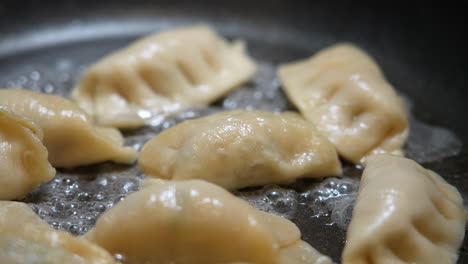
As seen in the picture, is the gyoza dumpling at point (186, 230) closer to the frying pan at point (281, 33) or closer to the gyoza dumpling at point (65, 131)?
the gyoza dumpling at point (65, 131)

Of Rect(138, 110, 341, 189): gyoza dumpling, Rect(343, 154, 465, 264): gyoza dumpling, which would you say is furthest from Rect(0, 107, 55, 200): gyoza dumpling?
Rect(343, 154, 465, 264): gyoza dumpling

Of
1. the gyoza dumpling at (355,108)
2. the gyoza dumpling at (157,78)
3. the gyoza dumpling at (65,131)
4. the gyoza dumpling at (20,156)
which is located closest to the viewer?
the gyoza dumpling at (20,156)

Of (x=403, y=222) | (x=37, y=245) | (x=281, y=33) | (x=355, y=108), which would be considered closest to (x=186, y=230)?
(x=37, y=245)

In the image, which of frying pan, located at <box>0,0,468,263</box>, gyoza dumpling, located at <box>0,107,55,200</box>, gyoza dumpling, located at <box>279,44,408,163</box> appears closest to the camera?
gyoza dumpling, located at <box>0,107,55,200</box>

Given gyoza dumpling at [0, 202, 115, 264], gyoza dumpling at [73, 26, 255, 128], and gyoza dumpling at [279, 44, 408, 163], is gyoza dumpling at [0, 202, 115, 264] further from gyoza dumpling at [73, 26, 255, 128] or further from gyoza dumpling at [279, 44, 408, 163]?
gyoza dumpling at [279, 44, 408, 163]

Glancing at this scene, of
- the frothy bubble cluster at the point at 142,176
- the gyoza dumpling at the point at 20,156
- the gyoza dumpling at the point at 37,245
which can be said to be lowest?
the frothy bubble cluster at the point at 142,176

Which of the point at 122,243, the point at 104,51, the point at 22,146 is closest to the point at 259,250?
the point at 122,243

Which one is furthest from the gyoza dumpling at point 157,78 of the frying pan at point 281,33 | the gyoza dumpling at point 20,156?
the gyoza dumpling at point 20,156

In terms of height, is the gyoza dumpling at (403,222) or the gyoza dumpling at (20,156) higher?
the gyoza dumpling at (20,156)
